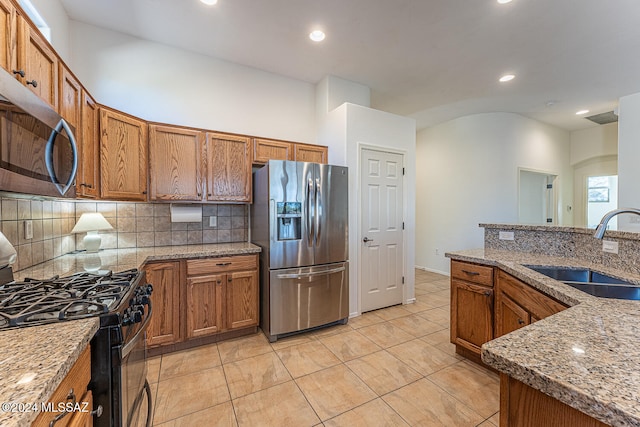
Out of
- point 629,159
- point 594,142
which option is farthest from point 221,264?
point 594,142

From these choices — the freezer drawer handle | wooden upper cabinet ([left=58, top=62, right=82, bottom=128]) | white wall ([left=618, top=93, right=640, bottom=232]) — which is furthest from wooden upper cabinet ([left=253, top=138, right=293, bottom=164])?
white wall ([left=618, top=93, right=640, bottom=232])

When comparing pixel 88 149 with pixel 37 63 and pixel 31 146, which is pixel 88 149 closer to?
pixel 37 63

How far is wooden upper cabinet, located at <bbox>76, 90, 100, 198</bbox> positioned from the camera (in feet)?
6.18

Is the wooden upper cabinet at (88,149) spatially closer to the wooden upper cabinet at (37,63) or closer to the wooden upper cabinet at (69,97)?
the wooden upper cabinet at (69,97)

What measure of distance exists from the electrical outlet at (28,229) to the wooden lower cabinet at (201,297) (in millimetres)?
741

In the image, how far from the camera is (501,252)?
7.66 ft

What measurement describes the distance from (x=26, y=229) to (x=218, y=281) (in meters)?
1.36

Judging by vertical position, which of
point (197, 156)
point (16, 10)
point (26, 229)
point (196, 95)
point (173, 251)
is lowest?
point (173, 251)

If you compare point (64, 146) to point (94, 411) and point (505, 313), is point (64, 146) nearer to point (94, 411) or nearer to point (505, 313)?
point (94, 411)

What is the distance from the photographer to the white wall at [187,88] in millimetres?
2531

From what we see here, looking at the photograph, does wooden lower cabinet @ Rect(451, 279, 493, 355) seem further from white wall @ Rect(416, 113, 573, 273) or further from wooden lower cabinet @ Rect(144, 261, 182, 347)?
white wall @ Rect(416, 113, 573, 273)

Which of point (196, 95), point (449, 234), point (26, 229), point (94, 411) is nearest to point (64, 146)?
point (26, 229)

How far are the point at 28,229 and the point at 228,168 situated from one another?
1.54 meters

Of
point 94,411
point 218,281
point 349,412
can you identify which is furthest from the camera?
point 218,281
